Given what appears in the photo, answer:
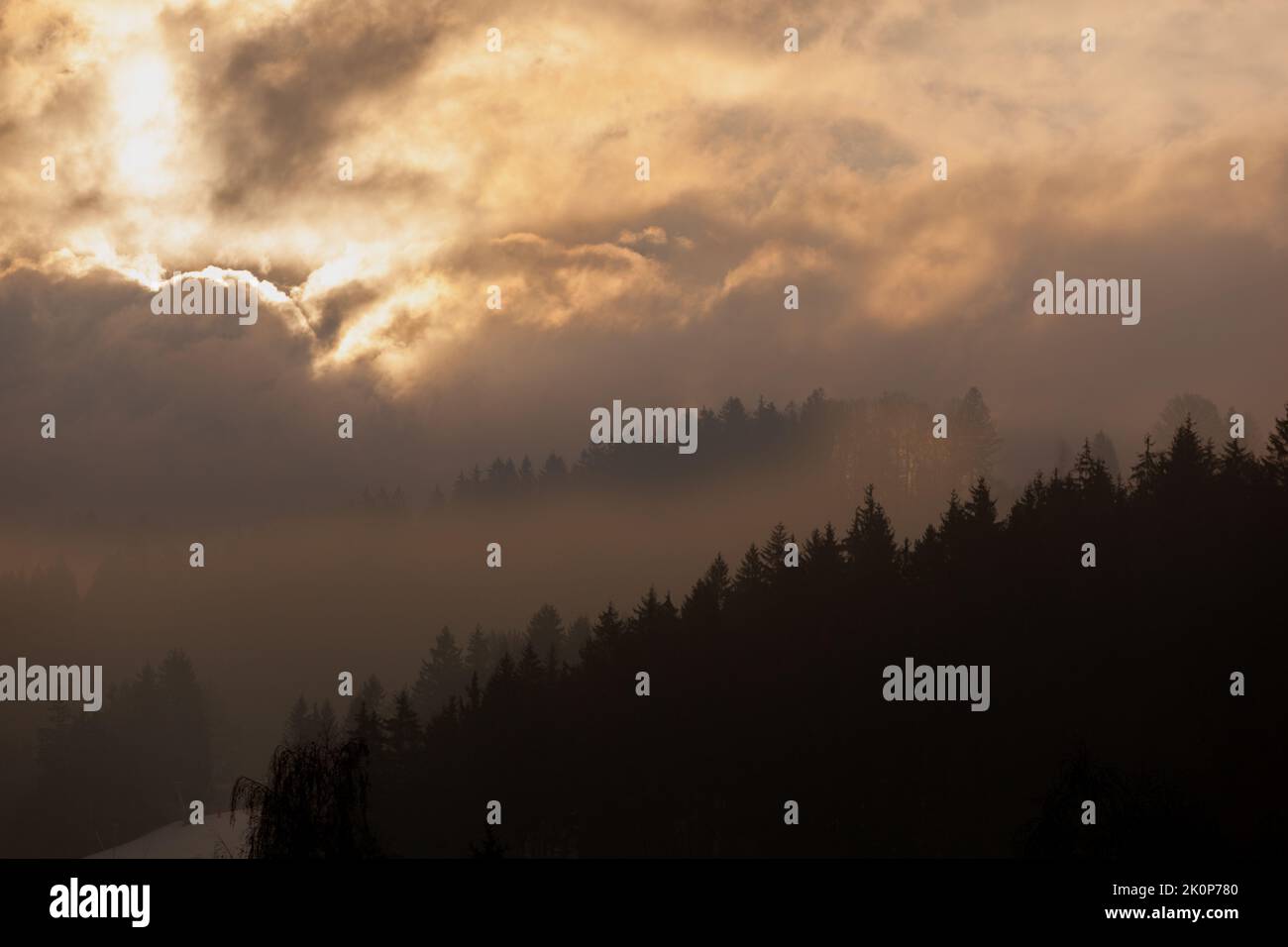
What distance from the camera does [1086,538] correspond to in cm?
6438

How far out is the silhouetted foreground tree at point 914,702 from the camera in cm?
5494

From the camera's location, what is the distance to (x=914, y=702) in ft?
203

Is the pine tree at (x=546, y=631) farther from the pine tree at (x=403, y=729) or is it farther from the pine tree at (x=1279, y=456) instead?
the pine tree at (x=1279, y=456)

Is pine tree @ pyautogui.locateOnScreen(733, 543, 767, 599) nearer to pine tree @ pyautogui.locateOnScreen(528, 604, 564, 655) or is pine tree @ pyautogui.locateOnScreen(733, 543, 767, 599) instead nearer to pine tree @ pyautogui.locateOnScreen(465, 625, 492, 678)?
pine tree @ pyautogui.locateOnScreen(528, 604, 564, 655)

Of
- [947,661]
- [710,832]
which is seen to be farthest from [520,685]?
[947,661]

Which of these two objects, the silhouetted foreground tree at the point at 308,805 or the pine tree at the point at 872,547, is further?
the pine tree at the point at 872,547

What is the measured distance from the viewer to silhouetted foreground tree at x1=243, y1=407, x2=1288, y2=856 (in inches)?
2163

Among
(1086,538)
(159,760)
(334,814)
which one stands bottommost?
(159,760)

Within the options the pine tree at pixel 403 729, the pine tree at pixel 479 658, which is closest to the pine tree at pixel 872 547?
the pine tree at pixel 403 729

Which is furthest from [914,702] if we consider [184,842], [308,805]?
[184,842]

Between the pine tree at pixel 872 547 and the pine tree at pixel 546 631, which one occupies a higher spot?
the pine tree at pixel 872 547

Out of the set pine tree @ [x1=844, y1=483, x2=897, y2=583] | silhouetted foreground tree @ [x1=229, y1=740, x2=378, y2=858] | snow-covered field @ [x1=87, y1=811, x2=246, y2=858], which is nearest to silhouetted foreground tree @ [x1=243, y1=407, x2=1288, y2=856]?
pine tree @ [x1=844, y1=483, x2=897, y2=583]
